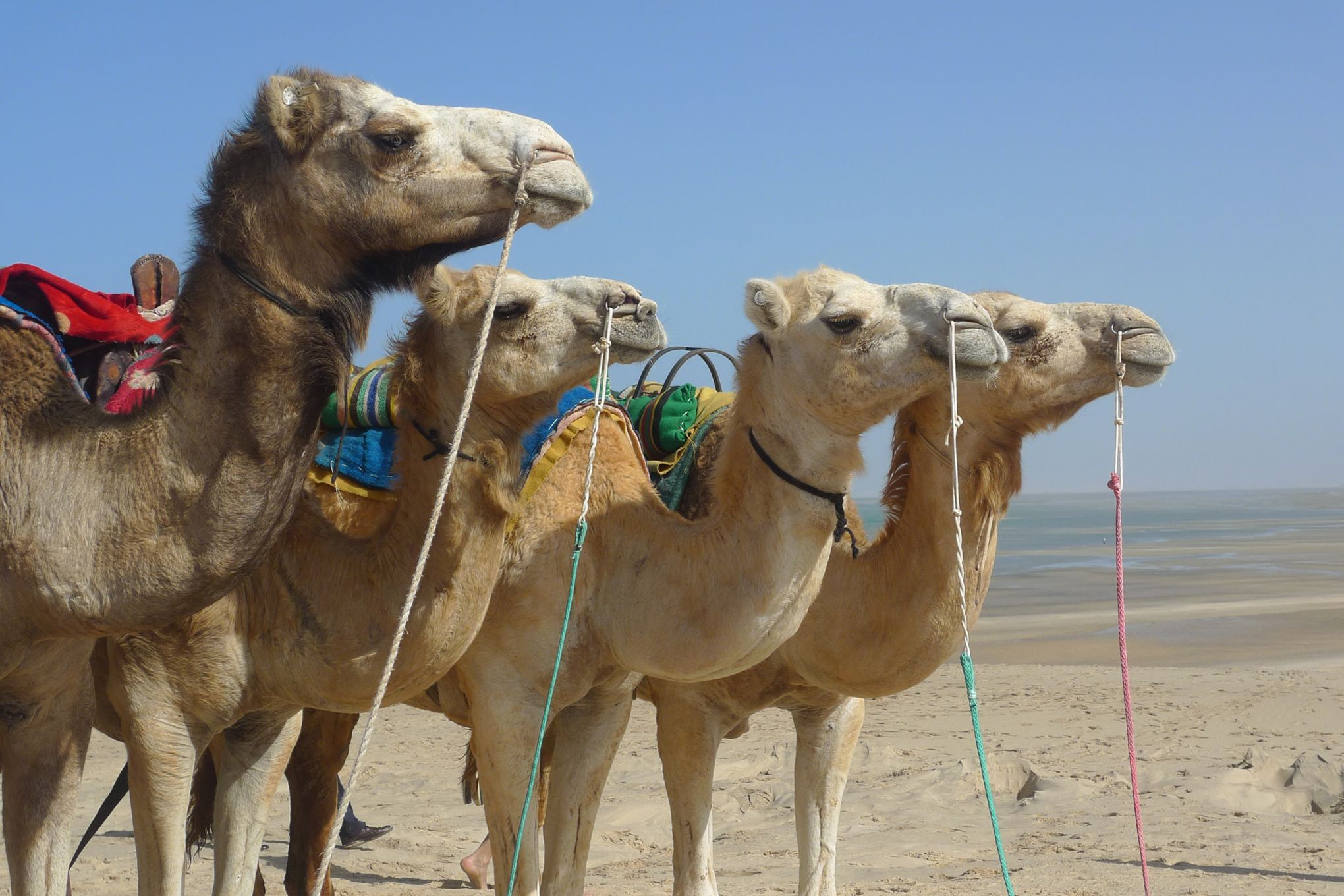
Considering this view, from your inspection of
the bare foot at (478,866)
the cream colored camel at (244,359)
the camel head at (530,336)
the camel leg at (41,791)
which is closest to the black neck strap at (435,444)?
the camel head at (530,336)

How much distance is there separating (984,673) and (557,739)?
1032cm

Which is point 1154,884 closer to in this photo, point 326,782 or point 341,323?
point 326,782

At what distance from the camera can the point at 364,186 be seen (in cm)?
337

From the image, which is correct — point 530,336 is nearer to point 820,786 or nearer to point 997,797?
point 820,786

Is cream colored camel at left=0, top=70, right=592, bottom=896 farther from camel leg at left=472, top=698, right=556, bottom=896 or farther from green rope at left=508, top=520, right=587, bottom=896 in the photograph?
camel leg at left=472, top=698, right=556, bottom=896

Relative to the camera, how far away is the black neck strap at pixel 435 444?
4211 millimetres

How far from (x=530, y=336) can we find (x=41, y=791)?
6.30 ft

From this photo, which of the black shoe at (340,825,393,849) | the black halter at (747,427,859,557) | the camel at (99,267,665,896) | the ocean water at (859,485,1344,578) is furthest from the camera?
the ocean water at (859,485,1344,578)

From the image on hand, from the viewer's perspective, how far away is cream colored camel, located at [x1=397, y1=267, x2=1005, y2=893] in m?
4.43

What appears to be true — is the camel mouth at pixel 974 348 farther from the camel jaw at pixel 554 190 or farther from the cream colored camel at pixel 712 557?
the camel jaw at pixel 554 190

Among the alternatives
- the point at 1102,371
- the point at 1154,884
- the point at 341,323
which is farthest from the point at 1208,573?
the point at 341,323

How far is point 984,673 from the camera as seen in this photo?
48.0 ft

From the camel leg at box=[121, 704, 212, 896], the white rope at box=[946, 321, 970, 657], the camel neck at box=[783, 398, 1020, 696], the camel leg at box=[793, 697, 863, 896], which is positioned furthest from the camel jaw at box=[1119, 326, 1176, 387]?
the camel leg at box=[121, 704, 212, 896]

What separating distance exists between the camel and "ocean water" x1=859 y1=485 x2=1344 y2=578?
1.63 metres
